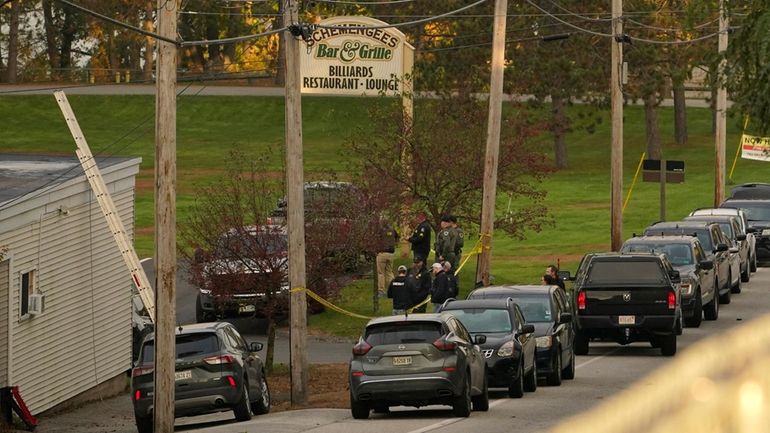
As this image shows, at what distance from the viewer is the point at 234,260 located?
30344 millimetres

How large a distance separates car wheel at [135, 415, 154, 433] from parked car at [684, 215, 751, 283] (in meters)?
19.1

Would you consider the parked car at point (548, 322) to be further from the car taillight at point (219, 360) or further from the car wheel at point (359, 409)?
the car taillight at point (219, 360)

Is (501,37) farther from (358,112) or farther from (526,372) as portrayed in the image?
(358,112)

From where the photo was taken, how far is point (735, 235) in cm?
3862

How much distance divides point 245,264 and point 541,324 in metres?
8.19

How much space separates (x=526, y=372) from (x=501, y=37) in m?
11.6

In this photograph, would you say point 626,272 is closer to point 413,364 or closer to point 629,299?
point 629,299

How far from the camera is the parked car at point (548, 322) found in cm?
2366

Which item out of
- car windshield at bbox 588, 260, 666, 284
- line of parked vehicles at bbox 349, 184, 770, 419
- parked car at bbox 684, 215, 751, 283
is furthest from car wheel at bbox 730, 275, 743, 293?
car windshield at bbox 588, 260, 666, 284

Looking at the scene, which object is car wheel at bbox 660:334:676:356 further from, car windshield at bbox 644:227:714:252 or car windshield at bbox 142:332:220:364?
car windshield at bbox 142:332:220:364

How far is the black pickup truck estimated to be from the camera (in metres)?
26.6

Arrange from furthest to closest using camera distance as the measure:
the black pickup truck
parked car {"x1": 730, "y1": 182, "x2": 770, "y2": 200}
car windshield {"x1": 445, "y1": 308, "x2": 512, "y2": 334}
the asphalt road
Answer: parked car {"x1": 730, "y1": 182, "x2": 770, "y2": 200}
the black pickup truck
car windshield {"x1": 445, "y1": 308, "x2": 512, "y2": 334}
the asphalt road

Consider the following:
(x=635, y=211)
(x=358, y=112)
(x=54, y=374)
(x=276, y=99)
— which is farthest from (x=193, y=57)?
(x=54, y=374)

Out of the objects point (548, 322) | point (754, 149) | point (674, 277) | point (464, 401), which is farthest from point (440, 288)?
point (754, 149)
